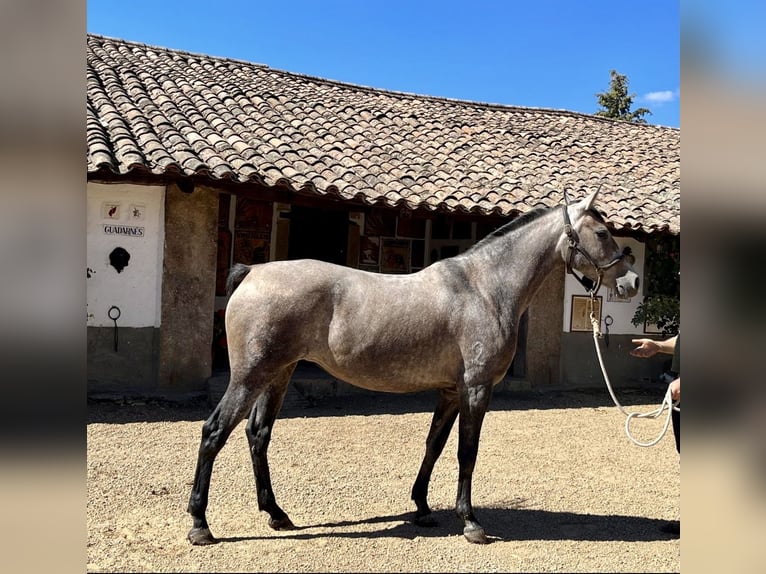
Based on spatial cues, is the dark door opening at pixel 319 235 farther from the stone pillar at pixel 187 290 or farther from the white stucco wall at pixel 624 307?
the white stucco wall at pixel 624 307

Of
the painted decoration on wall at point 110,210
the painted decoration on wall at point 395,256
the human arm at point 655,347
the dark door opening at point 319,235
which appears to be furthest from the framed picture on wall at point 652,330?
the painted decoration on wall at point 110,210

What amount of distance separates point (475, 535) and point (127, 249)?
5410 millimetres

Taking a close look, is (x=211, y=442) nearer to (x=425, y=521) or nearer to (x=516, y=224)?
(x=425, y=521)

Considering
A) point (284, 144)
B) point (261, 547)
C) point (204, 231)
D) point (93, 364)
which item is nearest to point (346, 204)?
point (284, 144)

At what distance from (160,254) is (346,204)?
2.52 m

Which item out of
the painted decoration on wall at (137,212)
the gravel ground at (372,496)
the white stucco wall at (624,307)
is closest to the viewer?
the gravel ground at (372,496)

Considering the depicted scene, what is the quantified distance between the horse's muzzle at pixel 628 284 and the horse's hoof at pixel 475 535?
5.76 feet

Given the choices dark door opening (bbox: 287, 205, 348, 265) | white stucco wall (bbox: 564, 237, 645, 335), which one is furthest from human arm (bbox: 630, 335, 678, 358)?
dark door opening (bbox: 287, 205, 348, 265)

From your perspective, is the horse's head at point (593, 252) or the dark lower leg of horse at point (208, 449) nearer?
the dark lower leg of horse at point (208, 449)

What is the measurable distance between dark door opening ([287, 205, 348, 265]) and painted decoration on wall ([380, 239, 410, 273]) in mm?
768

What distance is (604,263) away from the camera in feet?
11.7

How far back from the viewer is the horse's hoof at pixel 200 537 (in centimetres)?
314

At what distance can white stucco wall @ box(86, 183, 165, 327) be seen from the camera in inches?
261
